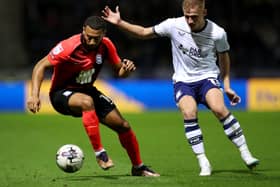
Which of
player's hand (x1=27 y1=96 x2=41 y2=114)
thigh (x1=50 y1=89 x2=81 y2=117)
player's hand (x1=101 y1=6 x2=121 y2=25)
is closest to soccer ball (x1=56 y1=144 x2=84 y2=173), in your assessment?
thigh (x1=50 y1=89 x2=81 y2=117)

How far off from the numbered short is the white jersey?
1010 mm

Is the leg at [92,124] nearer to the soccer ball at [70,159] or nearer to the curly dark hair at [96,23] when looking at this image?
the soccer ball at [70,159]

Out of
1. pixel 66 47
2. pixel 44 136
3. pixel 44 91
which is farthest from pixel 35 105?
pixel 44 91

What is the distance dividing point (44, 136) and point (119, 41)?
10515mm

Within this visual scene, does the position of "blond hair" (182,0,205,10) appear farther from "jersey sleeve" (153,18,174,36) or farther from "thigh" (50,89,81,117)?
"thigh" (50,89,81,117)

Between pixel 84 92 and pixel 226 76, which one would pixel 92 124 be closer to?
pixel 84 92

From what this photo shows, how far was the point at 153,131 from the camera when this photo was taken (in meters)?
17.2

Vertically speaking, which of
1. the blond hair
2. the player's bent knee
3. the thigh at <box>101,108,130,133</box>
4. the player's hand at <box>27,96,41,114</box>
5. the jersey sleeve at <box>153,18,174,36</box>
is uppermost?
the blond hair

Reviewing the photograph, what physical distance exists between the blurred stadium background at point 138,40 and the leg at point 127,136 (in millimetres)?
13901

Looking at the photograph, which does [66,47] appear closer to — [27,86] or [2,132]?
[2,132]

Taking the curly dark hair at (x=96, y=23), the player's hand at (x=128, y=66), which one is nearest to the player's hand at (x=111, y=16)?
the curly dark hair at (x=96, y=23)

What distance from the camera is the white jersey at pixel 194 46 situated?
33.1 feet

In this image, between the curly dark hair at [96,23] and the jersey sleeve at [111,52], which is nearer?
the curly dark hair at [96,23]

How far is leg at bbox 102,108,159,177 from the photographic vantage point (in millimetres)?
9734
